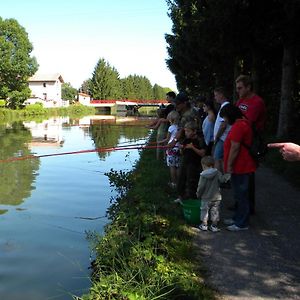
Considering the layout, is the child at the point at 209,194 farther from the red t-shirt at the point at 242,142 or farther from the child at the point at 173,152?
the child at the point at 173,152

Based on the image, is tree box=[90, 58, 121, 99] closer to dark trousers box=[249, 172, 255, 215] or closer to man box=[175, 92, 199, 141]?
man box=[175, 92, 199, 141]

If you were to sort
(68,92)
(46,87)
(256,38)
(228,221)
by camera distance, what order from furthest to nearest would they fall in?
(68,92) → (46,87) → (256,38) → (228,221)

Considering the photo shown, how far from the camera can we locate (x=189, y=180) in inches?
294

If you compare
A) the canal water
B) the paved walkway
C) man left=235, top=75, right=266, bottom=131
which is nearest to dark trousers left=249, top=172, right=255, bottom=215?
→ the paved walkway

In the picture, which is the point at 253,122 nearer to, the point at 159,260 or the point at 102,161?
the point at 159,260

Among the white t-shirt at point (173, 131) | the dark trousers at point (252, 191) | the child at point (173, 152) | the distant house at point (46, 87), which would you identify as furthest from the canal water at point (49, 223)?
the distant house at point (46, 87)

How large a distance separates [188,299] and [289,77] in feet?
38.1

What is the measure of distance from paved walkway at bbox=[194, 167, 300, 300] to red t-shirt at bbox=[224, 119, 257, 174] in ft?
2.91

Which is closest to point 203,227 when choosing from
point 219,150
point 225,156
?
point 225,156

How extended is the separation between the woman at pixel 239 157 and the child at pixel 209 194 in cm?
22

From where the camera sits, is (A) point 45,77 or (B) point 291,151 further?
(A) point 45,77

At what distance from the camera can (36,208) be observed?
9836 millimetres

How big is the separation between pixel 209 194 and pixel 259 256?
4.02 ft

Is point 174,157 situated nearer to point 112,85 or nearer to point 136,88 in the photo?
point 112,85
